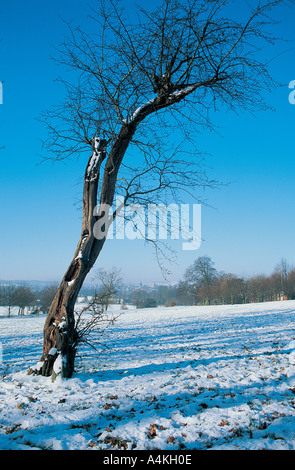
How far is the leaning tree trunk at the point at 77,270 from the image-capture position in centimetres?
523

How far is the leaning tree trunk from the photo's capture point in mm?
5230

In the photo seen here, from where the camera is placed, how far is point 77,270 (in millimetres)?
5500

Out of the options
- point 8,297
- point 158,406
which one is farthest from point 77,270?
point 8,297

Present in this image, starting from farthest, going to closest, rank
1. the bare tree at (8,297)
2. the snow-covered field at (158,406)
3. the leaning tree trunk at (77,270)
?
1. the bare tree at (8,297)
2. the leaning tree trunk at (77,270)
3. the snow-covered field at (158,406)

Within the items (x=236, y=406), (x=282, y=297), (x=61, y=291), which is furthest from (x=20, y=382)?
(x=282, y=297)

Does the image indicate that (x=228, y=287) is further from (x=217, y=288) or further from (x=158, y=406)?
(x=158, y=406)

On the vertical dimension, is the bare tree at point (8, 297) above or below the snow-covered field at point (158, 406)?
below

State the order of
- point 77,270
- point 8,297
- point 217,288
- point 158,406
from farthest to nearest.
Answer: point 217,288 → point 8,297 → point 77,270 → point 158,406

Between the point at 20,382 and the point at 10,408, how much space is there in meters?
1.24

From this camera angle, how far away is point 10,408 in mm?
3906

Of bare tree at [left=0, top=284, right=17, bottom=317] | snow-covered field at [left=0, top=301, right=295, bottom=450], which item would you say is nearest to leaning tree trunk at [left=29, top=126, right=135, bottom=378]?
snow-covered field at [left=0, top=301, right=295, bottom=450]

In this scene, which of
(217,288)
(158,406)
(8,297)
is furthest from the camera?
(217,288)

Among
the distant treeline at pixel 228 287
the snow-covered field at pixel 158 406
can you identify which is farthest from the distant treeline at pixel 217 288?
the snow-covered field at pixel 158 406

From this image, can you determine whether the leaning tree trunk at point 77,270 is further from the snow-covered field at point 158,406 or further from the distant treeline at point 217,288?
the distant treeline at point 217,288
